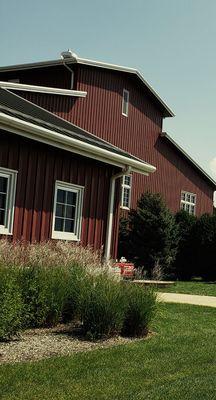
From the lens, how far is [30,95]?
1984 cm

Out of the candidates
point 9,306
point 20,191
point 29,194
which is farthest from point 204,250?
point 9,306

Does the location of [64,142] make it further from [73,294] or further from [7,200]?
[73,294]

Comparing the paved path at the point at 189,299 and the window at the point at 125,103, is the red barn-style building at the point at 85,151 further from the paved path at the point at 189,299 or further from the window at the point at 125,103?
the paved path at the point at 189,299

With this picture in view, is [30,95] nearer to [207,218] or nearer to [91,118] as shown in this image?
[91,118]

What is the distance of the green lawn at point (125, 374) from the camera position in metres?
5.29

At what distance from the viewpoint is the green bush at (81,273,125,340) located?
7.73 meters

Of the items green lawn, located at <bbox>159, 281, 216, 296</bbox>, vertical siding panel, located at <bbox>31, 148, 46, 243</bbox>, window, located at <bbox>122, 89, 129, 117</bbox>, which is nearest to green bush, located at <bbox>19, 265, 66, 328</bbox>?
vertical siding panel, located at <bbox>31, 148, 46, 243</bbox>

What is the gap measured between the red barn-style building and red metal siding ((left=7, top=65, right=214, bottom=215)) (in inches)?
1.6

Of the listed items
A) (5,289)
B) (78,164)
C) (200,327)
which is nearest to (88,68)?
(78,164)

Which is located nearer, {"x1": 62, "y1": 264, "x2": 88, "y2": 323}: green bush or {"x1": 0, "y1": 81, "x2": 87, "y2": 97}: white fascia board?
{"x1": 62, "y1": 264, "x2": 88, "y2": 323}: green bush

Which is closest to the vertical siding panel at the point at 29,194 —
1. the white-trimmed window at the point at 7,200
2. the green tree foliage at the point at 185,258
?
the white-trimmed window at the point at 7,200

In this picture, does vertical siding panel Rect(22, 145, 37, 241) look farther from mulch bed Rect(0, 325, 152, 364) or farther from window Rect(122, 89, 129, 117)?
window Rect(122, 89, 129, 117)

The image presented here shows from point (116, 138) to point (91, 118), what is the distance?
6.53ft

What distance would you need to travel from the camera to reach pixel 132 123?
25141 mm
